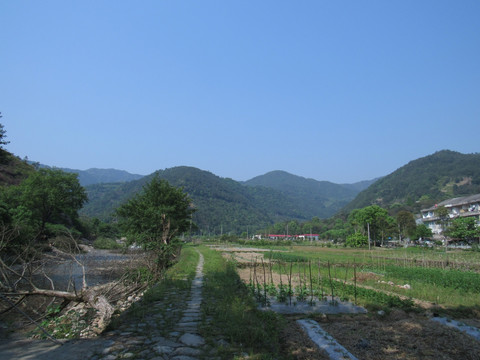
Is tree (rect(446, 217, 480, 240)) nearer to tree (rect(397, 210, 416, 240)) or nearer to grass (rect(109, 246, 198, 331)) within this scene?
tree (rect(397, 210, 416, 240))

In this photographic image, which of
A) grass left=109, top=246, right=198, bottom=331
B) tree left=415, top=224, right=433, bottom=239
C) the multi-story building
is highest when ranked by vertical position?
the multi-story building

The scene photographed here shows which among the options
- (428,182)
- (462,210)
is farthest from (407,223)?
(428,182)

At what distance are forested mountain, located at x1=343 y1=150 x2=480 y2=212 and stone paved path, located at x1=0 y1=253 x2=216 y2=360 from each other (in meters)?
117

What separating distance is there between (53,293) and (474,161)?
603 ft

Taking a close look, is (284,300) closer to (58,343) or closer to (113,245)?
(58,343)

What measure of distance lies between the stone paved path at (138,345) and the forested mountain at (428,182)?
116500mm

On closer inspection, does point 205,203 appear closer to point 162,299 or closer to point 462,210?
point 462,210

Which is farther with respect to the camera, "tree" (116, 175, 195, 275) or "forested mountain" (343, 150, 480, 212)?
"forested mountain" (343, 150, 480, 212)

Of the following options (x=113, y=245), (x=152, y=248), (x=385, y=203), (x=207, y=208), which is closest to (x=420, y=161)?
(x=385, y=203)

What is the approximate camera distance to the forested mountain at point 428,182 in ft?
419

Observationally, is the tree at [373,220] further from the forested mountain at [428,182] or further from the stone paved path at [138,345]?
the stone paved path at [138,345]

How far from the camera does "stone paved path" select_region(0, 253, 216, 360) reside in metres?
4.69

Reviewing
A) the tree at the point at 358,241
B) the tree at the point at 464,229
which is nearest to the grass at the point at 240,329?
the tree at the point at 464,229

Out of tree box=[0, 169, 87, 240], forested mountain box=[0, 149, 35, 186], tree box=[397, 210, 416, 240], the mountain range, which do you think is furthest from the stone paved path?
the mountain range
